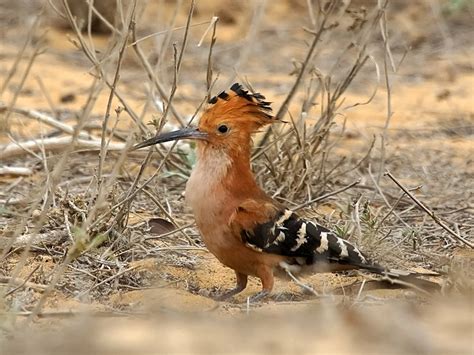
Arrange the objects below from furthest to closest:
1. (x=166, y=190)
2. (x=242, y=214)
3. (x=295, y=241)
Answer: (x=166, y=190) → (x=295, y=241) → (x=242, y=214)

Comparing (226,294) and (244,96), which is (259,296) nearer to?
(226,294)

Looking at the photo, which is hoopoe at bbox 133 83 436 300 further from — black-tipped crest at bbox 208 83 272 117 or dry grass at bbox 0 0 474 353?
dry grass at bbox 0 0 474 353

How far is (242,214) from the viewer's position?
4.89m

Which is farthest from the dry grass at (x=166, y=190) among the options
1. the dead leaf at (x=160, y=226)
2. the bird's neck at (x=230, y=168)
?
the bird's neck at (x=230, y=168)

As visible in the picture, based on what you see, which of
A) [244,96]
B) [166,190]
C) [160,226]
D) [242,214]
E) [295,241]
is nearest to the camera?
[242,214]

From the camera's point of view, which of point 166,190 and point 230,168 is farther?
point 166,190

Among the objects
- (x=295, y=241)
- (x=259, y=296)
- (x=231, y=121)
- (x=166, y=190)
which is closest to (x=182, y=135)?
(x=231, y=121)

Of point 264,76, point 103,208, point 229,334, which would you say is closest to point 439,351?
point 229,334

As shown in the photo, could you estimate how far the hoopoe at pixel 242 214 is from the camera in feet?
16.0

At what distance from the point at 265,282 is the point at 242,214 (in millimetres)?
309

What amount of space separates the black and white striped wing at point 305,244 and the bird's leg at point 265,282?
0.09 metres

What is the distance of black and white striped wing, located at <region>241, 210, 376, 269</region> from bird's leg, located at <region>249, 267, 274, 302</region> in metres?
0.09

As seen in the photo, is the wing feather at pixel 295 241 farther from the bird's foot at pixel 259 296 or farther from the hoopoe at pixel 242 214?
the bird's foot at pixel 259 296

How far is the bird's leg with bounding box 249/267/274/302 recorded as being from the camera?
4.95 m
